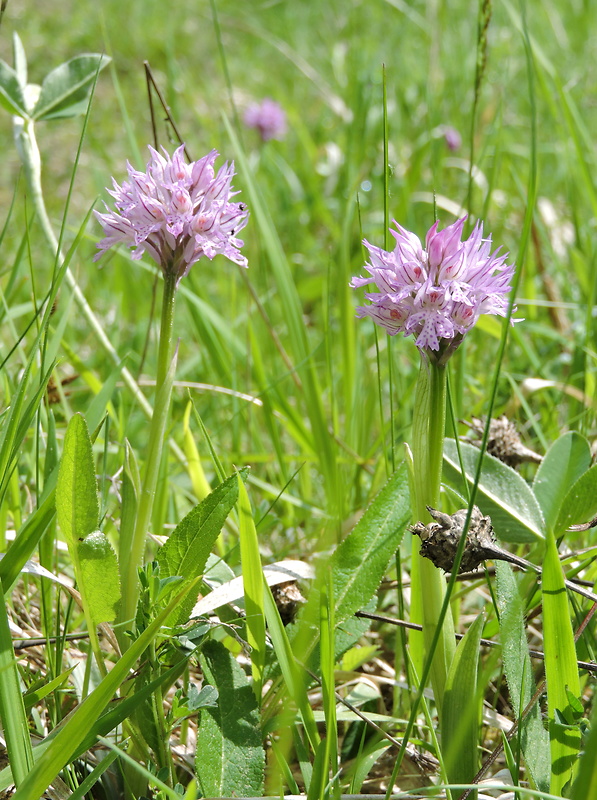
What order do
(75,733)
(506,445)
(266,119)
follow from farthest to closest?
(266,119) → (506,445) → (75,733)

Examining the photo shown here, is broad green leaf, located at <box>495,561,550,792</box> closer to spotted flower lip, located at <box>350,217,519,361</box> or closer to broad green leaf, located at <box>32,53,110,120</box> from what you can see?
spotted flower lip, located at <box>350,217,519,361</box>

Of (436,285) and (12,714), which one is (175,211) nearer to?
(436,285)

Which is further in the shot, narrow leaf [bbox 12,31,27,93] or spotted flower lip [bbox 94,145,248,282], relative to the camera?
narrow leaf [bbox 12,31,27,93]

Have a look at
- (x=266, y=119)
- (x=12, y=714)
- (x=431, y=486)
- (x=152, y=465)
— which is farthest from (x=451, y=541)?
(x=266, y=119)

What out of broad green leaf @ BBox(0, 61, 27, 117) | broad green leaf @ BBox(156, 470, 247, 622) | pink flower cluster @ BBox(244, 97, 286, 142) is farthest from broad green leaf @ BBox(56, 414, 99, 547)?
pink flower cluster @ BBox(244, 97, 286, 142)

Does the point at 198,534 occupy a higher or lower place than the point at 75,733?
higher

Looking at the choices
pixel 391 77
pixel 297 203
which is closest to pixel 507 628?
pixel 297 203

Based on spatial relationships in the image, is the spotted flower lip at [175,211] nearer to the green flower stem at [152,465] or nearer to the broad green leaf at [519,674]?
the green flower stem at [152,465]

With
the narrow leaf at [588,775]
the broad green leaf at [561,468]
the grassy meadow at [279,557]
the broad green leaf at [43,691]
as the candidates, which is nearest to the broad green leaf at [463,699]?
the grassy meadow at [279,557]
